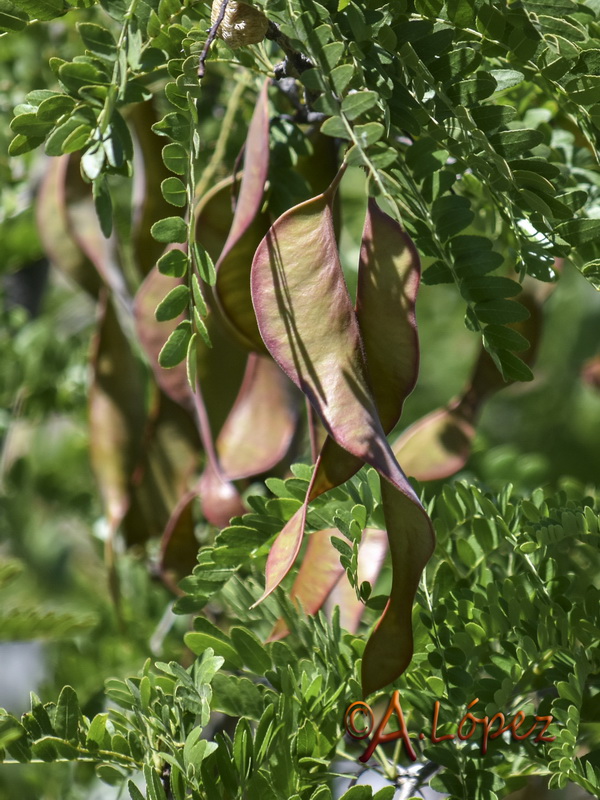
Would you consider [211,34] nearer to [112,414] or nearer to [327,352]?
[327,352]

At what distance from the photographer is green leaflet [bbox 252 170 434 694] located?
1.66 ft

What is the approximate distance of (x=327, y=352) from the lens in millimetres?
515

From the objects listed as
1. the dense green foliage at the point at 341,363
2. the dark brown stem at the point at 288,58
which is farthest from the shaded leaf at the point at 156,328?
the dark brown stem at the point at 288,58

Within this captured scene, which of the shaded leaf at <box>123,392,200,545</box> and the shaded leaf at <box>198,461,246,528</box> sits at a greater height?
the shaded leaf at <box>198,461,246,528</box>

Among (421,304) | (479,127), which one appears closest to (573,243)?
(479,127)

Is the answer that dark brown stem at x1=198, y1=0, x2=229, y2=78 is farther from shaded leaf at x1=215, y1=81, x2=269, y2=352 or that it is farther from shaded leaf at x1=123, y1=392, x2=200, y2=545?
shaded leaf at x1=123, y1=392, x2=200, y2=545

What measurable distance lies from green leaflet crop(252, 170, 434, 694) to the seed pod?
100 mm

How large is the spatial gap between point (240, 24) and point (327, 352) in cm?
20

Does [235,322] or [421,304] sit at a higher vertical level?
[235,322]

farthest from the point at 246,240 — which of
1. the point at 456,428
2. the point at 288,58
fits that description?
the point at 456,428

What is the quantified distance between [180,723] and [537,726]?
23 centimetres

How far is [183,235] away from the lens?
1.91 ft

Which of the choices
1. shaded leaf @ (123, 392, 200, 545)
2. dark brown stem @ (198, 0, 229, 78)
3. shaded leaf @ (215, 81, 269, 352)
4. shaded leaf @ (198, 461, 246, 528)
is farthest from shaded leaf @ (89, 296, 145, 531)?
dark brown stem @ (198, 0, 229, 78)

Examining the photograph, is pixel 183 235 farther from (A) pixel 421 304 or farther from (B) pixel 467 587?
(A) pixel 421 304
